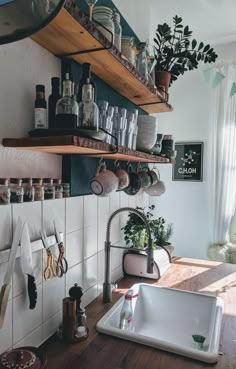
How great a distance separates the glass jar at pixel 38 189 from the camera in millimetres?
881

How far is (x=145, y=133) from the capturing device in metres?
1.30

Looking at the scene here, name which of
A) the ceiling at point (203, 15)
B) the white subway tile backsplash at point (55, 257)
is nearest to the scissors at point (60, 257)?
the white subway tile backsplash at point (55, 257)

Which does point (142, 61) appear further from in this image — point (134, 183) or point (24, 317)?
point (24, 317)

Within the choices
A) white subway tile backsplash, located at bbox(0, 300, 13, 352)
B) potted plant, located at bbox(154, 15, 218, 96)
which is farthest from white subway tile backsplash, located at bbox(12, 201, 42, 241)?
potted plant, located at bbox(154, 15, 218, 96)

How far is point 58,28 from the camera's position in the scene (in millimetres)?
759

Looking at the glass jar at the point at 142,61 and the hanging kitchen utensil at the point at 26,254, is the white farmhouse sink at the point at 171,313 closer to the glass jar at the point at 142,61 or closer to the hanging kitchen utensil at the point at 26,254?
the hanging kitchen utensil at the point at 26,254

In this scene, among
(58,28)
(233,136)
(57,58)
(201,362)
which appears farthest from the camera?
(233,136)

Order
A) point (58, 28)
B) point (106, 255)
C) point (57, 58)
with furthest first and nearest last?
point (106, 255), point (57, 58), point (58, 28)

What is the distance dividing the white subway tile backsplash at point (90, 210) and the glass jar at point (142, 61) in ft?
2.06

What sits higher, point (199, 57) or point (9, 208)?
point (199, 57)

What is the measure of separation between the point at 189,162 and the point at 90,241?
1955 millimetres

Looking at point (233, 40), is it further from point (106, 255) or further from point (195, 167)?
point (106, 255)

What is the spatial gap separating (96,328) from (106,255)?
1.10 feet

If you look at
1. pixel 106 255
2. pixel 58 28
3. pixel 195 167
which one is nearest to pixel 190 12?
pixel 195 167
